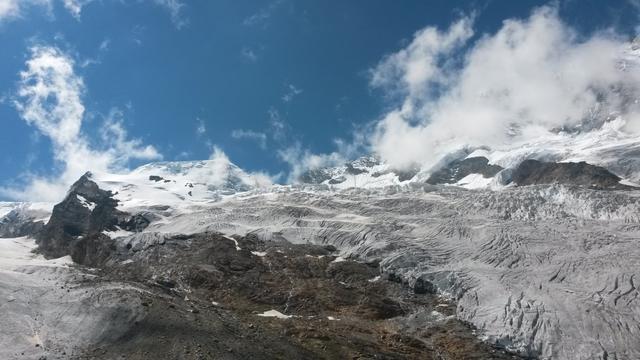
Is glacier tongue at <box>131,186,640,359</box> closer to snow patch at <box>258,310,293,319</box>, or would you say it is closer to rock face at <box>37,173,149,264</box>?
rock face at <box>37,173,149,264</box>

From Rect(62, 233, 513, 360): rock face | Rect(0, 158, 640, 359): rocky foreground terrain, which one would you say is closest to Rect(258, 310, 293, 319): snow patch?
Rect(62, 233, 513, 360): rock face

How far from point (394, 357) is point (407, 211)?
9000 cm

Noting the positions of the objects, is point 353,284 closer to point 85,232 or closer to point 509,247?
point 509,247

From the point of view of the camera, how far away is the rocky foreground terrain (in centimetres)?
6197

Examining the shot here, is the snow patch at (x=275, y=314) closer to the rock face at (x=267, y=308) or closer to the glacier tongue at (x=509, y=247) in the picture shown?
the rock face at (x=267, y=308)

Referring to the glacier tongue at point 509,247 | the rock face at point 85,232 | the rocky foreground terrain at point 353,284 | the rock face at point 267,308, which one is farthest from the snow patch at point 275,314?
the rock face at point 85,232

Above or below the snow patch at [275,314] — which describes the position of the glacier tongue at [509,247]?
above

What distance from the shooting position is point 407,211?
158125mm

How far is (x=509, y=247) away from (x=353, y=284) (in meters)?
28.6

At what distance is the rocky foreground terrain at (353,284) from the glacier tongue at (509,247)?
33 centimetres

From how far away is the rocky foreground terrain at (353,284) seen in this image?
6197 centimetres

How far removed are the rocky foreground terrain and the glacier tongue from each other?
331mm

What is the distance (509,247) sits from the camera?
112 meters

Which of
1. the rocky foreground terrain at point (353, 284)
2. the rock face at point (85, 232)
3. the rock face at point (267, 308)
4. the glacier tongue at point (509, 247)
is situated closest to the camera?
the rock face at point (267, 308)
